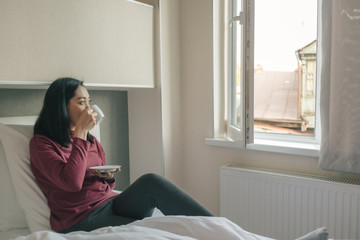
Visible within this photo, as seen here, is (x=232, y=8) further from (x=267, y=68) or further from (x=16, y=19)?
(x=16, y=19)

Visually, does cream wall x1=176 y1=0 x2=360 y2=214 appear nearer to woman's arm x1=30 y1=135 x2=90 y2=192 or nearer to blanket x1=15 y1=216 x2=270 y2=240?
woman's arm x1=30 y1=135 x2=90 y2=192

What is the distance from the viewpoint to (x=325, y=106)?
1627 millimetres

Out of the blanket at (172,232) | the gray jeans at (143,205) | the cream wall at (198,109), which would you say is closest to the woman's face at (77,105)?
the gray jeans at (143,205)

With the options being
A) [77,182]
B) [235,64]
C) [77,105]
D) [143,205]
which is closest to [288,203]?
[143,205]

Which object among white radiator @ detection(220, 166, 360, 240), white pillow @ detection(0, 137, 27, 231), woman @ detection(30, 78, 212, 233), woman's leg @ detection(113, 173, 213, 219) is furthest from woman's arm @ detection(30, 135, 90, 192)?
white radiator @ detection(220, 166, 360, 240)

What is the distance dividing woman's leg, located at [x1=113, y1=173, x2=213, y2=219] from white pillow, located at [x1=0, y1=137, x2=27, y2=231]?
42 centimetres

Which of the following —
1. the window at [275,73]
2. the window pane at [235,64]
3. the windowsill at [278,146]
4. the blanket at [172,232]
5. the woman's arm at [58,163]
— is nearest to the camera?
the blanket at [172,232]

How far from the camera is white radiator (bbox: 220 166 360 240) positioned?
60.9 inches

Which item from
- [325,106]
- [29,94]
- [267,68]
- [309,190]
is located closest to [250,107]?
[325,106]

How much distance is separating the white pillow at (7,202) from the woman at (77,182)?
11 cm

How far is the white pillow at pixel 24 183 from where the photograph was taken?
53.7 inches

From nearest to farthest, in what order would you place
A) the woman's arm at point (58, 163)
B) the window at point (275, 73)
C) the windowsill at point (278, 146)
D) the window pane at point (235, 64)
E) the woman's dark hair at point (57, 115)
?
1. the woman's arm at point (58, 163)
2. the woman's dark hair at point (57, 115)
3. the windowsill at point (278, 146)
4. the window at point (275, 73)
5. the window pane at point (235, 64)

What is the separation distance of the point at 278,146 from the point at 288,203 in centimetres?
31

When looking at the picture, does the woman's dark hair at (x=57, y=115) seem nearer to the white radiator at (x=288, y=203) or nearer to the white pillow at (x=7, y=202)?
the white pillow at (x=7, y=202)
